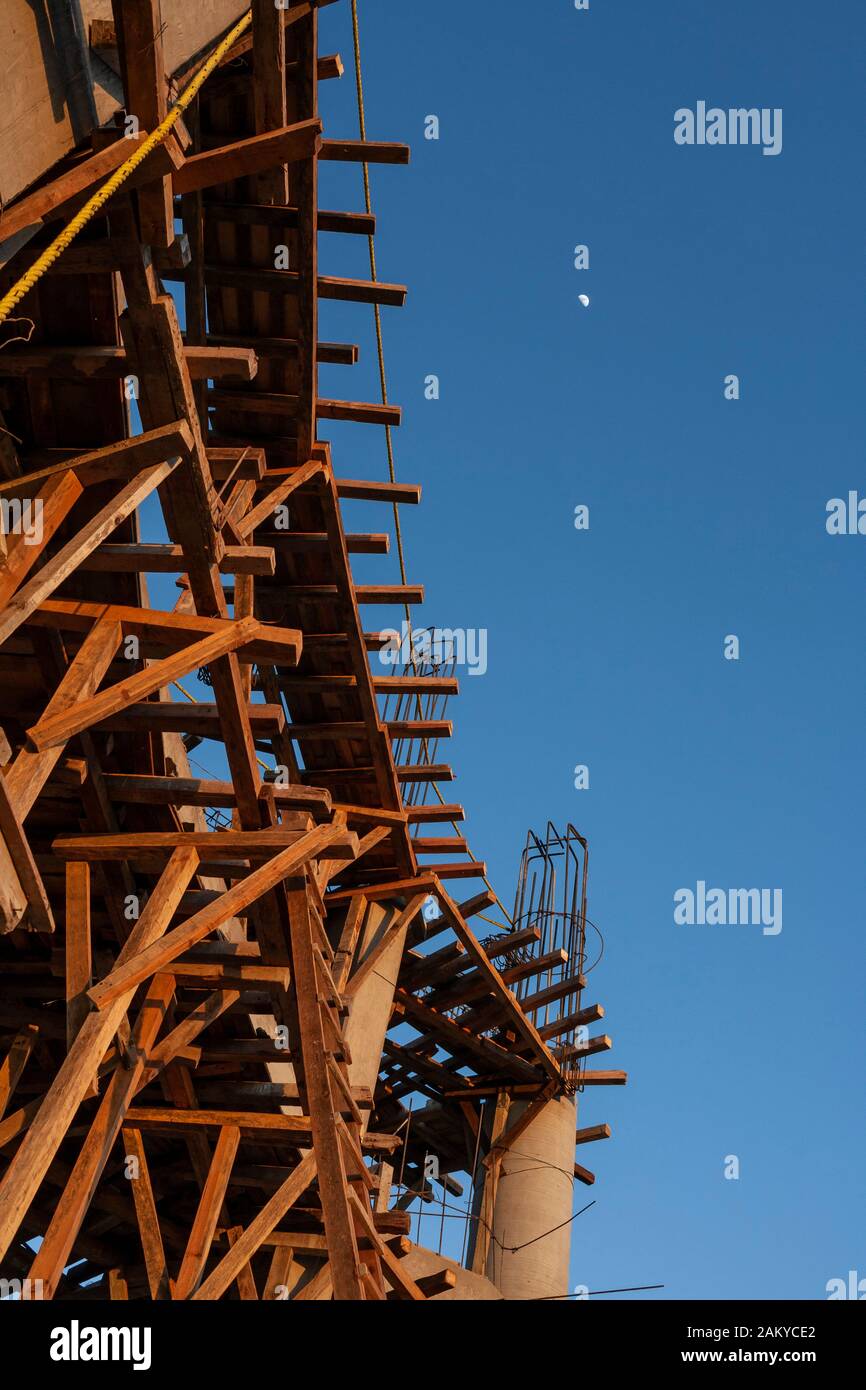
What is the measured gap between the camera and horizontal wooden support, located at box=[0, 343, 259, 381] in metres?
9.07

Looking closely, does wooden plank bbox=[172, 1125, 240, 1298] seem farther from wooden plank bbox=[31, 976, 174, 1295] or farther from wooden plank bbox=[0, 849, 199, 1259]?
wooden plank bbox=[0, 849, 199, 1259]

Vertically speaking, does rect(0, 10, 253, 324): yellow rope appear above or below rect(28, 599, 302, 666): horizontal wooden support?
above

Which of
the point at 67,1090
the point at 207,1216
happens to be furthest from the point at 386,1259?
the point at 67,1090

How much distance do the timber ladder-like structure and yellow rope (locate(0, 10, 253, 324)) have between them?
11 centimetres

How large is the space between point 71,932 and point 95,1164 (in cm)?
162

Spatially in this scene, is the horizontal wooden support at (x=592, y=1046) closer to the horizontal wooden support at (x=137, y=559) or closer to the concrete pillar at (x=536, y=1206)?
the concrete pillar at (x=536, y=1206)

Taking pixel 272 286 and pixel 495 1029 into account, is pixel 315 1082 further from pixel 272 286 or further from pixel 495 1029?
pixel 495 1029

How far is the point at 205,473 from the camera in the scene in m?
9.77

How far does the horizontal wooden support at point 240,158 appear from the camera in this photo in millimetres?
9039

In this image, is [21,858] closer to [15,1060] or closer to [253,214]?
[15,1060]

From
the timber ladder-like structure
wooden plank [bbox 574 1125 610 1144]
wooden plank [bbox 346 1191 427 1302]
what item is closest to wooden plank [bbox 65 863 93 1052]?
the timber ladder-like structure

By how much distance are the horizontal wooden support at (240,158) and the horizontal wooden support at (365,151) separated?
2987 mm

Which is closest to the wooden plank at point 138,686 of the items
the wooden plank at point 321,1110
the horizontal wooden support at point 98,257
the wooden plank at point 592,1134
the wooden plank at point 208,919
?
the wooden plank at point 208,919

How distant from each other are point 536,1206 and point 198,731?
1285cm
